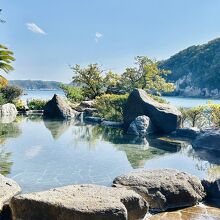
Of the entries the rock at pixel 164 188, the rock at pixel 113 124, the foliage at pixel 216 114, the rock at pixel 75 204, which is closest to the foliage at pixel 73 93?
the rock at pixel 113 124

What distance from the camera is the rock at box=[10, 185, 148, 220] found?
5625 millimetres

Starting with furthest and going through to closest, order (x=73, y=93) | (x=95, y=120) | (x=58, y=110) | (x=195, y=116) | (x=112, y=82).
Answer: (x=73, y=93) < (x=112, y=82) < (x=58, y=110) < (x=95, y=120) < (x=195, y=116)

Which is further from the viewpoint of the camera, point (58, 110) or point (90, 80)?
point (90, 80)

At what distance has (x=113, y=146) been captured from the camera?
1479cm

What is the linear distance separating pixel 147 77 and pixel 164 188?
26229mm

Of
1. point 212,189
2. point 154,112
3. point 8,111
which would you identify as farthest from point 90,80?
point 212,189

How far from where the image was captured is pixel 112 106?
24312 mm

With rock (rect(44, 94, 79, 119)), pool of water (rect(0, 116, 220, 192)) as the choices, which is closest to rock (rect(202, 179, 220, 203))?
pool of water (rect(0, 116, 220, 192))

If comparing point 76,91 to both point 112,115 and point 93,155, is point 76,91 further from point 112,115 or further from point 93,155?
point 93,155

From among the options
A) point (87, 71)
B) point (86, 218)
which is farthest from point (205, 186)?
point (87, 71)

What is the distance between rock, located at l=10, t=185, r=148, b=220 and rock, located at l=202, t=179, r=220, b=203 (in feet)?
8.56

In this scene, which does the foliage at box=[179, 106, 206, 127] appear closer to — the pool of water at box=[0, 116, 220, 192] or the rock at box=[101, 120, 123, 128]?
the pool of water at box=[0, 116, 220, 192]

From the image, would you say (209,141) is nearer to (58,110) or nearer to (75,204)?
(75,204)

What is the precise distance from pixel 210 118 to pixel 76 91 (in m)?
24.2
